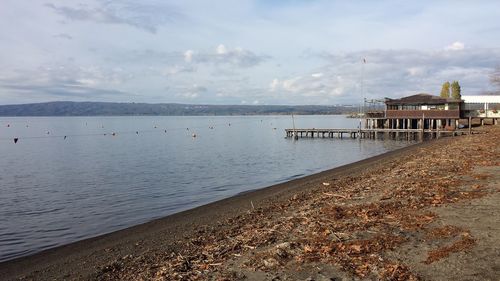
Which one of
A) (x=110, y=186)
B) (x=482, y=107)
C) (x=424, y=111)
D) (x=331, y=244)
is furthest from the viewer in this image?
(x=482, y=107)

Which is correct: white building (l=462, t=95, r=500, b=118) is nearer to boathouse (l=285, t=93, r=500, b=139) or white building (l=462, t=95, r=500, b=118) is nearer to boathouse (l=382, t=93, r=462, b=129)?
boathouse (l=285, t=93, r=500, b=139)

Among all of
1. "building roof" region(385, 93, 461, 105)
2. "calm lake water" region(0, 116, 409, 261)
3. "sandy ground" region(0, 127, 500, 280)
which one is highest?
"building roof" region(385, 93, 461, 105)

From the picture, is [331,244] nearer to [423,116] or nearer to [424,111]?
[423,116]

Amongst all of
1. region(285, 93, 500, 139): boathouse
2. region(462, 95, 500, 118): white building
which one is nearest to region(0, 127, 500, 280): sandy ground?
region(285, 93, 500, 139): boathouse

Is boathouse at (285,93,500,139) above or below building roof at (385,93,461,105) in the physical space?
below

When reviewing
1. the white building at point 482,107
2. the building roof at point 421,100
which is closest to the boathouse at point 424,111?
the building roof at point 421,100

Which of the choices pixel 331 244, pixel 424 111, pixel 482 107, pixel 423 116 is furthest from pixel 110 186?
pixel 482 107

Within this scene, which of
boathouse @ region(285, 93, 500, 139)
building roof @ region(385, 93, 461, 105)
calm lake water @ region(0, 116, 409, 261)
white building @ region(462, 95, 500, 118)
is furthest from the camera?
white building @ region(462, 95, 500, 118)

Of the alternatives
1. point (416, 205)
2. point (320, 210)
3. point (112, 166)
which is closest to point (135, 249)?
point (320, 210)

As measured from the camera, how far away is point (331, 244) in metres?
8.41

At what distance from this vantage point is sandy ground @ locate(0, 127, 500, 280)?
23.6ft

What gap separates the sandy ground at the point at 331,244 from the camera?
283 inches

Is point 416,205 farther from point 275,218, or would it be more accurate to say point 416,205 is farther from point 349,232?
point 275,218

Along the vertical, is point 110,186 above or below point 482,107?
below
